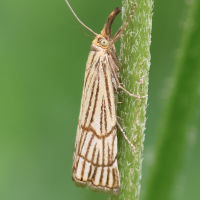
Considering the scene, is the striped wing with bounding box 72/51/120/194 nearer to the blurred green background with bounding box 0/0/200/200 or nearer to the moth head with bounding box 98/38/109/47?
the moth head with bounding box 98/38/109/47

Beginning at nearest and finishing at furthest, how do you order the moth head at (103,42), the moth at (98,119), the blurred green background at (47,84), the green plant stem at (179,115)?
1. the green plant stem at (179,115)
2. the moth at (98,119)
3. the moth head at (103,42)
4. the blurred green background at (47,84)

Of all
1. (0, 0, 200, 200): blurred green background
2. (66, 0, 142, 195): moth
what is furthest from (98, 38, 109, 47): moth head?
(0, 0, 200, 200): blurred green background

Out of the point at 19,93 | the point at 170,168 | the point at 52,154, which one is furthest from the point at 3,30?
the point at 170,168

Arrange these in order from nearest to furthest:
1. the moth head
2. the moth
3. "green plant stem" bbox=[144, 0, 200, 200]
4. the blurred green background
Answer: "green plant stem" bbox=[144, 0, 200, 200] < the moth < the moth head < the blurred green background

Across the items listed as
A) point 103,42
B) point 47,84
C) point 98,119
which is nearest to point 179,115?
point 98,119

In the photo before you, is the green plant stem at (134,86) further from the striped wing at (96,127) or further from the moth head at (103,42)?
the moth head at (103,42)

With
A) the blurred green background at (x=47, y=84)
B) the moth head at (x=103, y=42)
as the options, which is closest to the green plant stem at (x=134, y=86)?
the moth head at (x=103, y=42)
